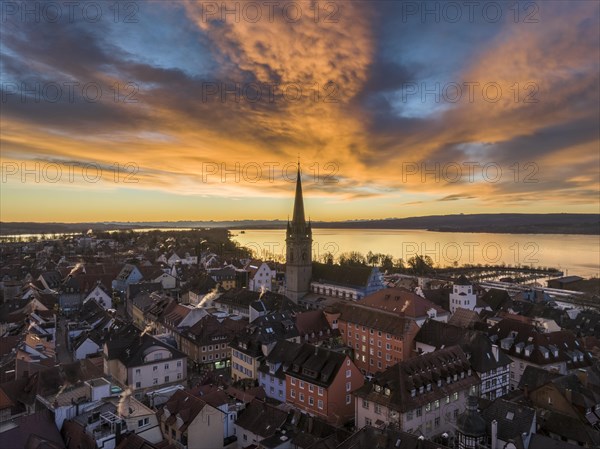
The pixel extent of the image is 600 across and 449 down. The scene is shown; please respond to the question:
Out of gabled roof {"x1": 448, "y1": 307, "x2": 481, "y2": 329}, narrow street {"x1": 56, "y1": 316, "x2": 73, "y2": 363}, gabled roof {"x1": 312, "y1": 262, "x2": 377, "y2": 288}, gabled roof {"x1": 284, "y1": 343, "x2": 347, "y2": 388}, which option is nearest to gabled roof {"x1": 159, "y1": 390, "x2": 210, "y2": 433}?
gabled roof {"x1": 284, "y1": 343, "x2": 347, "y2": 388}

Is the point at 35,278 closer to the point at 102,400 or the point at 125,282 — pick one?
the point at 125,282

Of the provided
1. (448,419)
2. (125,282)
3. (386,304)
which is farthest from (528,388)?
(125,282)

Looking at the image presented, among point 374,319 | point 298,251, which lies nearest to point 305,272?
point 298,251

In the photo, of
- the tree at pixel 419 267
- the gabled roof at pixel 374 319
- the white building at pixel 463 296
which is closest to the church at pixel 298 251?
the gabled roof at pixel 374 319

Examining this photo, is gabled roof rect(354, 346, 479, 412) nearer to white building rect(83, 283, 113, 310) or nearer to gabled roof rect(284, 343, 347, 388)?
gabled roof rect(284, 343, 347, 388)

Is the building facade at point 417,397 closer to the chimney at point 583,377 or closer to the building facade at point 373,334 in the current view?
the chimney at point 583,377

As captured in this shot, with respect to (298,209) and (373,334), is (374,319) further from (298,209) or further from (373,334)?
(298,209)

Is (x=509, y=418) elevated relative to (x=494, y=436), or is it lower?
elevated
